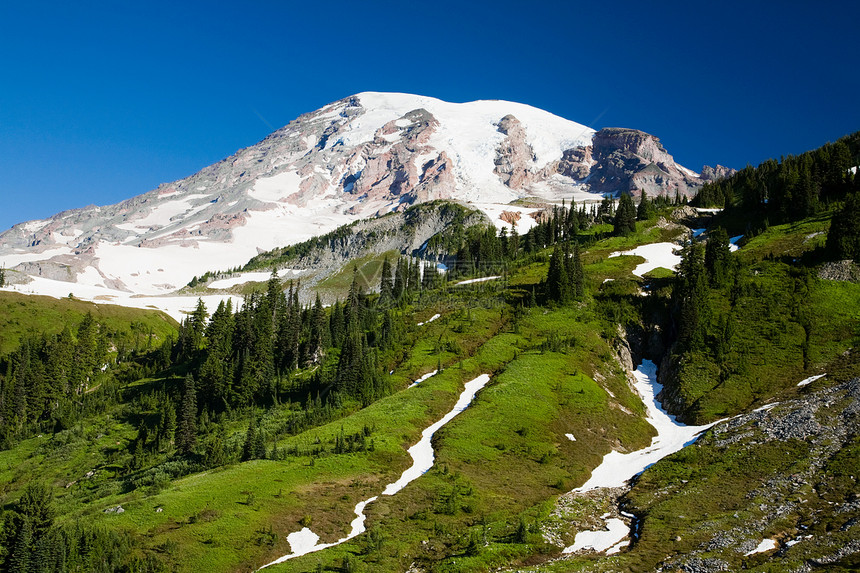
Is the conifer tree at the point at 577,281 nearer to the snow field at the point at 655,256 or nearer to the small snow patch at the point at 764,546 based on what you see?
the snow field at the point at 655,256

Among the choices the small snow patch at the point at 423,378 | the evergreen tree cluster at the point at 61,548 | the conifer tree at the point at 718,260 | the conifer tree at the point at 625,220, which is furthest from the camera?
the conifer tree at the point at 625,220

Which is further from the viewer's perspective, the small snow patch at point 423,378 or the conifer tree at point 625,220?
the conifer tree at point 625,220

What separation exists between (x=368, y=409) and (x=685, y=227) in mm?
132600

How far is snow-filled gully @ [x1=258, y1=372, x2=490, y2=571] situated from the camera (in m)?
46.0

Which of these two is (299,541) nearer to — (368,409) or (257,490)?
(257,490)

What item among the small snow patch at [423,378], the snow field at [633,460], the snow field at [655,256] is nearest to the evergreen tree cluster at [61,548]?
the snow field at [633,460]

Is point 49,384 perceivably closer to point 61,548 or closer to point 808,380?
point 61,548

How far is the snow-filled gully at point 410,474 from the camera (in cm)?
4597

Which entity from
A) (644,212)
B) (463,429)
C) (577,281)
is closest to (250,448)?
(463,429)

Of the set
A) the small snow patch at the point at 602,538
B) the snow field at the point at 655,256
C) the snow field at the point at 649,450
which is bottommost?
the snow field at the point at 649,450

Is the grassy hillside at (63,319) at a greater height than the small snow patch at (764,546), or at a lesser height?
greater

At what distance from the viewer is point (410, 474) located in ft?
200

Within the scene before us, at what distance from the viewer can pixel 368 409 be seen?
3177 inches

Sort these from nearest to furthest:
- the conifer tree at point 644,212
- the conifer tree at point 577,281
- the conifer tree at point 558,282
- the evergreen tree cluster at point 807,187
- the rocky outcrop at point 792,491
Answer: the rocky outcrop at point 792,491
the conifer tree at point 558,282
the conifer tree at point 577,281
the evergreen tree cluster at point 807,187
the conifer tree at point 644,212
